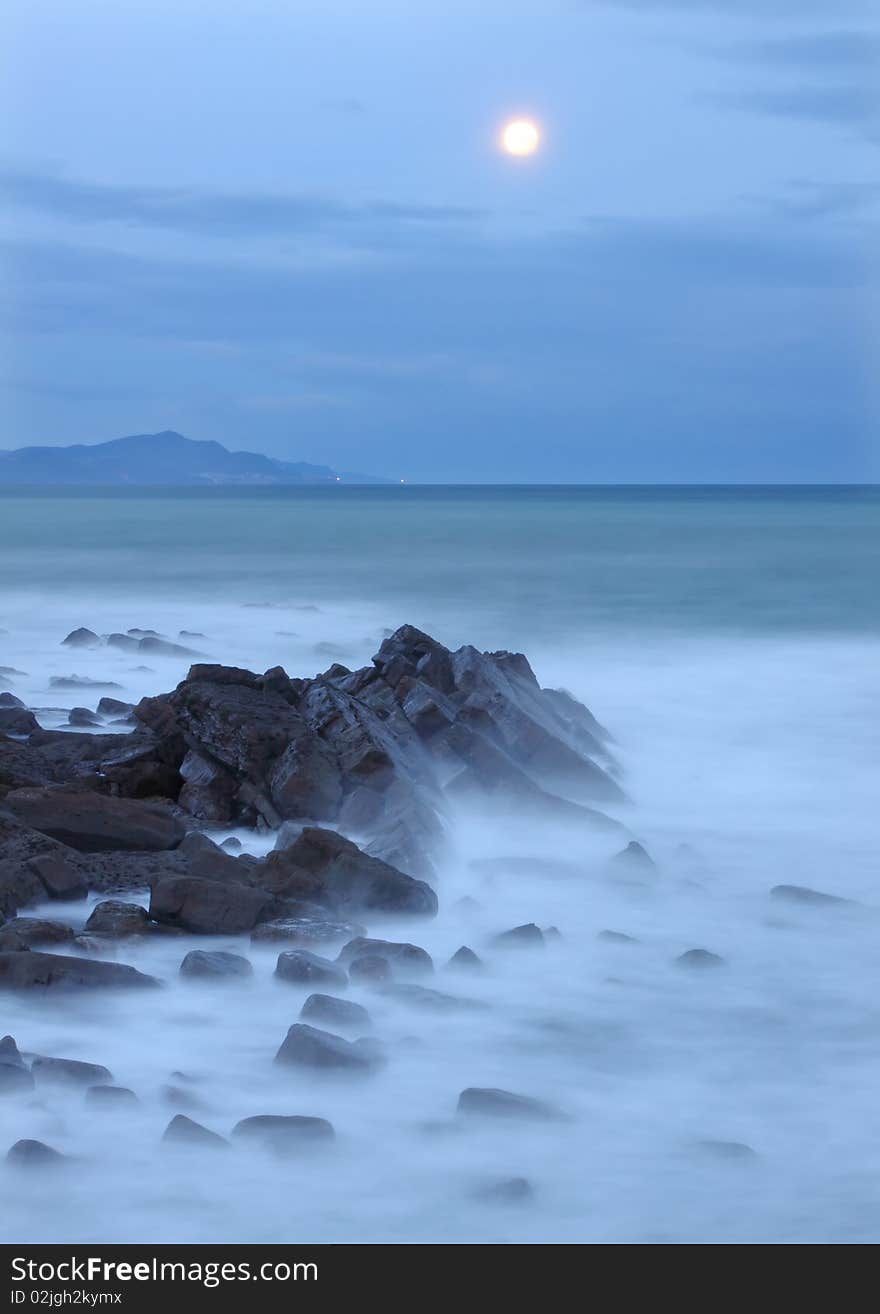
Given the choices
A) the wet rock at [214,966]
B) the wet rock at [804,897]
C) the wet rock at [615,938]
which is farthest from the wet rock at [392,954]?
the wet rock at [804,897]

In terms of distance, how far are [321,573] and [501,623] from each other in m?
10.1

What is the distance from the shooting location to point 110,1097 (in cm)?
538

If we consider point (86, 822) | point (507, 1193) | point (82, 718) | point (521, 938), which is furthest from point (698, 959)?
point (82, 718)

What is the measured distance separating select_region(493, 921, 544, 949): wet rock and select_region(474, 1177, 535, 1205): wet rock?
235cm

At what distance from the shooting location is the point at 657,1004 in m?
6.72

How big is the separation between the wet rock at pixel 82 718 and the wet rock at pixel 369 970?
569 cm

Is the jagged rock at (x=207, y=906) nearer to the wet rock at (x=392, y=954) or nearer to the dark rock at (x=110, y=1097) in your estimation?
the wet rock at (x=392, y=954)

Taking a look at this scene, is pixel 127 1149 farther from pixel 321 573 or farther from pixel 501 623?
pixel 321 573

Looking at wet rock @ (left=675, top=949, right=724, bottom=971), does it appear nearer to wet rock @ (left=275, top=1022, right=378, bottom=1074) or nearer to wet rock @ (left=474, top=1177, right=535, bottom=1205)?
wet rock @ (left=275, top=1022, right=378, bottom=1074)

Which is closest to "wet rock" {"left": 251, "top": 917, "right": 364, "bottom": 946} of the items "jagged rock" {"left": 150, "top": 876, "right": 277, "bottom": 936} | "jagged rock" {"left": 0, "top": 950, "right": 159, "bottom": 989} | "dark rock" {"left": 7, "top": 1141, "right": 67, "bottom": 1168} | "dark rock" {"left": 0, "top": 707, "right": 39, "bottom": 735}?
"jagged rock" {"left": 150, "top": 876, "right": 277, "bottom": 936}

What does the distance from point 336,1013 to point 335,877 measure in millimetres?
1297

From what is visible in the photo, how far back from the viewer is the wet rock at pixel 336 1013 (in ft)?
19.9

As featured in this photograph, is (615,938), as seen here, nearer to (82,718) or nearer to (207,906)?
(207,906)

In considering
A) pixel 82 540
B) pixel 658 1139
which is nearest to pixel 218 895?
pixel 658 1139
